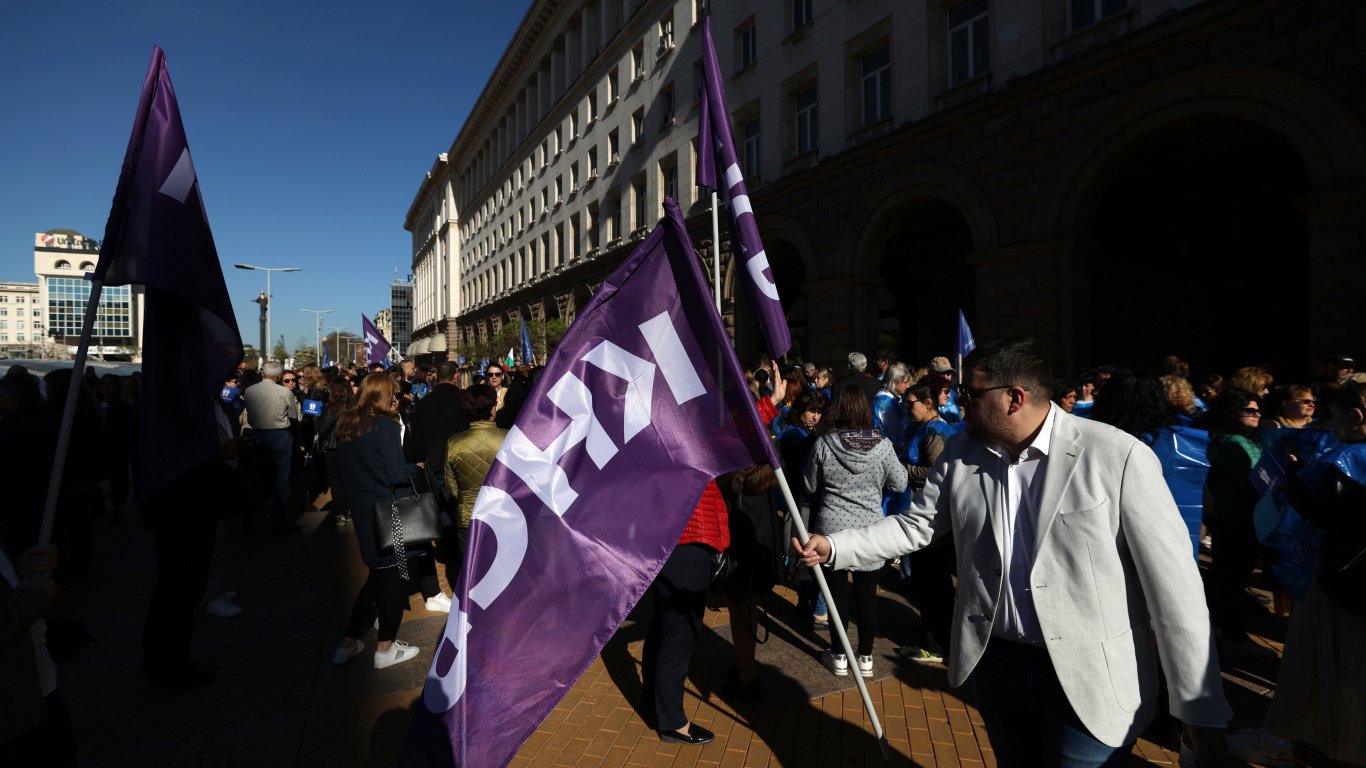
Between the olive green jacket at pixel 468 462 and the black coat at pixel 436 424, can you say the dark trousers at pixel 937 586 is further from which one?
the black coat at pixel 436 424

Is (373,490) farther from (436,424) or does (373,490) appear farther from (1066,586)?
(1066,586)

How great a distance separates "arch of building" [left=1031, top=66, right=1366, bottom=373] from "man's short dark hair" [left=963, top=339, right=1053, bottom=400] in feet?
24.5

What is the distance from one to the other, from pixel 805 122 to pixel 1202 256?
380 inches

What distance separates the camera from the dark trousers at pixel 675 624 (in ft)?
11.9

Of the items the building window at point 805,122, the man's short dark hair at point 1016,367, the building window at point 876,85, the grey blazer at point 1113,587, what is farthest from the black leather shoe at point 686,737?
the building window at point 805,122

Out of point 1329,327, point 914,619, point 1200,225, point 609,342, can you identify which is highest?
point 1200,225

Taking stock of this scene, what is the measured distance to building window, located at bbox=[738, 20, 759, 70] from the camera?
799 inches

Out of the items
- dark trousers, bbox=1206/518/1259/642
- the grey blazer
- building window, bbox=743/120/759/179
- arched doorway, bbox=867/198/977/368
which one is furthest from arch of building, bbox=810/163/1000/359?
the grey blazer

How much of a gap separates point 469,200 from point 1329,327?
187 ft

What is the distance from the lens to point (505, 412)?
6520 mm

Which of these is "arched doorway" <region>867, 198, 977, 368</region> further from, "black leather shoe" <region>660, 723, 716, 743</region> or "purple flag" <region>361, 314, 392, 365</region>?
"black leather shoe" <region>660, 723, 716, 743</region>

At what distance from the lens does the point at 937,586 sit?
14.9 ft

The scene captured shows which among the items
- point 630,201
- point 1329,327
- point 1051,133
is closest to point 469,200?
point 630,201

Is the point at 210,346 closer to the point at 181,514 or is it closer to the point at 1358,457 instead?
the point at 181,514
